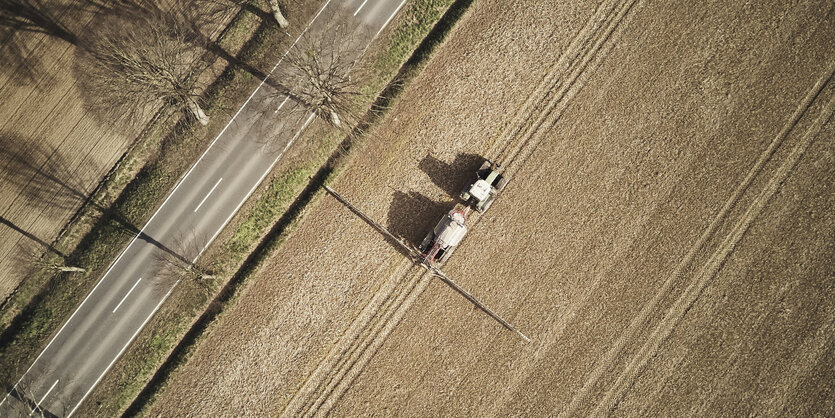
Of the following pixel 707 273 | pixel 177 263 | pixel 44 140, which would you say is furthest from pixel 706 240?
pixel 44 140

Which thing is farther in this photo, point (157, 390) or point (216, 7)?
point (216, 7)

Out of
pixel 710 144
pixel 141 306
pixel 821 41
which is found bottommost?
pixel 141 306

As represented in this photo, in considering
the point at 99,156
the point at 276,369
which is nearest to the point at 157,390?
the point at 276,369

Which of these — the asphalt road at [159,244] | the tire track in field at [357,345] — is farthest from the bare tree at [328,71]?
the tire track in field at [357,345]

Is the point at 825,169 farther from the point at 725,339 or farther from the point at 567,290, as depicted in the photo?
the point at 567,290

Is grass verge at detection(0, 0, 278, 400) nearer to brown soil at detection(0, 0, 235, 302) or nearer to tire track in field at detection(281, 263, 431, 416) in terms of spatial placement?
brown soil at detection(0, 0, 235, 302)

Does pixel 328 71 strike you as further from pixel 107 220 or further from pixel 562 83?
pixel 107 220
